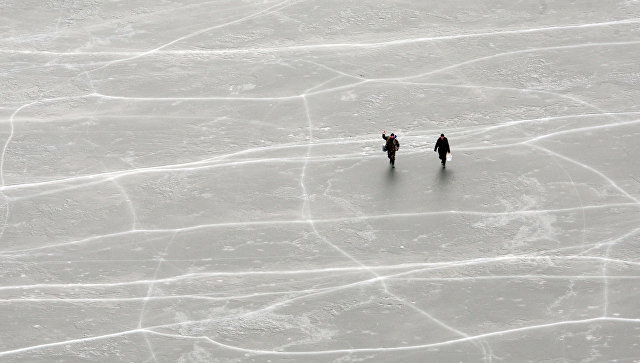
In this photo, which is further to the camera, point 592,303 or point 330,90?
point 330,90

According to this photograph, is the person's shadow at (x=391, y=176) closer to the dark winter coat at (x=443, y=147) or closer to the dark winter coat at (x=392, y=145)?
the dark winter coat at (x=392, y=145)

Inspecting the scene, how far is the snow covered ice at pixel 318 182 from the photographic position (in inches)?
769

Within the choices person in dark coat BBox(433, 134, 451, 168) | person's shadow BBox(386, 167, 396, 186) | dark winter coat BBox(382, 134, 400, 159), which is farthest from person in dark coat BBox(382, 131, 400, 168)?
person in dark coat BBox(433, 134, 451, 168)

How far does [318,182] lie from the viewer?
2389cm

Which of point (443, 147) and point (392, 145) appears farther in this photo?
point (392, 145)

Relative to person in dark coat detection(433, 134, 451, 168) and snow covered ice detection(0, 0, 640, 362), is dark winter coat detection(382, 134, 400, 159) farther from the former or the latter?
person in dark coat detection(433, 134, 451, 168)

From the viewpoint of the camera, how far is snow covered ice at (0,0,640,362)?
64.1 feet

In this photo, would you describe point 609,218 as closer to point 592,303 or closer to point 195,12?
point 592,303

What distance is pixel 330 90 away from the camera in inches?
1077

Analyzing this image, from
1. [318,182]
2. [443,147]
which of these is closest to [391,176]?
[443,147]

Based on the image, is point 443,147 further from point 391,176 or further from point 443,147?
point 391,176

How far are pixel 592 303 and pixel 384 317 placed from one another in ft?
11.6

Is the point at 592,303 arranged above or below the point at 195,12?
below

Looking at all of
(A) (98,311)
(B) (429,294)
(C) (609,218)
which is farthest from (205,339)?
(C) (609,218)
